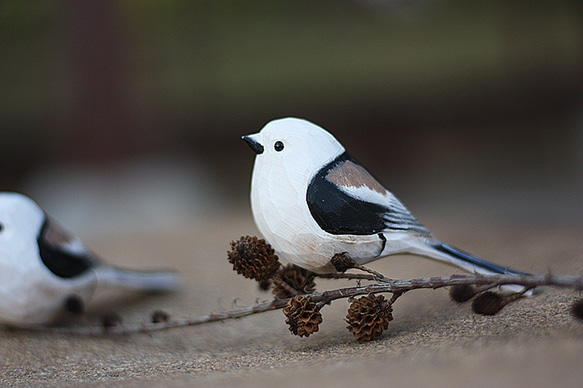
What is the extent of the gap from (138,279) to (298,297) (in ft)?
2.46

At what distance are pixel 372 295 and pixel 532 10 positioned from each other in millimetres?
3312

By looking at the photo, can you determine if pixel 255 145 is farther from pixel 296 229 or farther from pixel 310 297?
pixel 310 297

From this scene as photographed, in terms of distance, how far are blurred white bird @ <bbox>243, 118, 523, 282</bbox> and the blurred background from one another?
1.95 meters

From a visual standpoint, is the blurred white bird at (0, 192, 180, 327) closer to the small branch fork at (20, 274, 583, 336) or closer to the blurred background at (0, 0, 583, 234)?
the small branch fork at (20, 274, 583, 336)

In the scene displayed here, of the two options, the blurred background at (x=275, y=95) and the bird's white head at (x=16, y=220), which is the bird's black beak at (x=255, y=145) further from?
the blurred background at (x=275, y=95)

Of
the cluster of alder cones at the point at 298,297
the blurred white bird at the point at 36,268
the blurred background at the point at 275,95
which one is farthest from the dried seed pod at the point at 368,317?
the blurred background at the point at 275,95

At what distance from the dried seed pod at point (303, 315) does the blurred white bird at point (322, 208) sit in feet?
0.25

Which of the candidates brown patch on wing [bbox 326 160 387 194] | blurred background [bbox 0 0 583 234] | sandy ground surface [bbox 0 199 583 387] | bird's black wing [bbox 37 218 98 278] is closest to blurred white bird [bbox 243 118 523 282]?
brown patch on wing [bbox 326 160 387 194]

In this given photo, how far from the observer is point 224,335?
3.98ft

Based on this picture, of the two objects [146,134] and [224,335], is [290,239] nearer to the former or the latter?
[224,335]

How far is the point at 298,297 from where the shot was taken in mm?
927

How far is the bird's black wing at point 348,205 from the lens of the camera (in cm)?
93

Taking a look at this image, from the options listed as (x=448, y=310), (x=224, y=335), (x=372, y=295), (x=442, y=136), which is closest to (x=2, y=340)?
(x=224, y=335)

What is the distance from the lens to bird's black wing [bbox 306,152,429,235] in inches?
36.6
